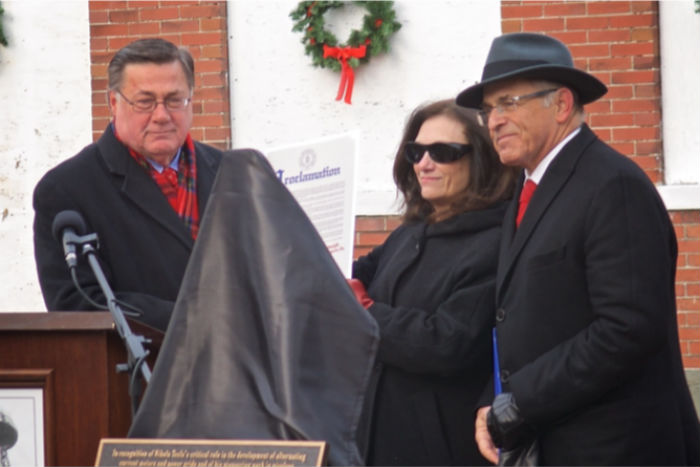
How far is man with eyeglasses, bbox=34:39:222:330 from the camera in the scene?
3.74m

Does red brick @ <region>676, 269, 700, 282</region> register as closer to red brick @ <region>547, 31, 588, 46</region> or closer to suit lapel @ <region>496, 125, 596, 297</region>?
red brick @ <region>547, 31, 588, 46</region>

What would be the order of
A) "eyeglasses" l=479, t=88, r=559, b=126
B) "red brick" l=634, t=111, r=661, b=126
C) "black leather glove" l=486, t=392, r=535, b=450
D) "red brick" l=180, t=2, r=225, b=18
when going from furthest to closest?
"red brick" l=180, t=2, r=225, b=18, "red brick" l=634, t=111, r=661, b=126, "eyeglasses" l=479, t=88, r=559, b=126, "black leather glove" l=486, t=392, r=535, b=450

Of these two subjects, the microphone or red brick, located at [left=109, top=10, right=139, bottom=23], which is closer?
the microphone

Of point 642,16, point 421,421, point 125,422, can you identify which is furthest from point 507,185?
point 642,16

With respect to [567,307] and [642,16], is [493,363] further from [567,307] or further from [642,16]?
[642,16]

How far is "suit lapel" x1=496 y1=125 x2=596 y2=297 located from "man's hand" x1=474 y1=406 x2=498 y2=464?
350mm

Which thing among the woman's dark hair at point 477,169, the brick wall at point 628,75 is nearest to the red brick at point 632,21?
the brick wall at point 628,75

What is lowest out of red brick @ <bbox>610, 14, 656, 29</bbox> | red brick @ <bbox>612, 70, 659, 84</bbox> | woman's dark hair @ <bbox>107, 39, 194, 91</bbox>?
→ woman's dark hair @ <bbox>107, 39, 194, 91</bbox>

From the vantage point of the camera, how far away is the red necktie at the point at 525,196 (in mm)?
3660

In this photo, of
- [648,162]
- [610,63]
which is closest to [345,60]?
[610,63]

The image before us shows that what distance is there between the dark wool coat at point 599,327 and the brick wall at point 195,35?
4.66 metres

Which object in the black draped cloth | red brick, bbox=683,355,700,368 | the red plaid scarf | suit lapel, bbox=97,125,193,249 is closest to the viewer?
the black draped cloth

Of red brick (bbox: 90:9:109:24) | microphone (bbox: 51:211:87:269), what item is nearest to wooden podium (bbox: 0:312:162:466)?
microphone (bbox: 51:211:87:269)

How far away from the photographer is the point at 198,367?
247 centimetres
